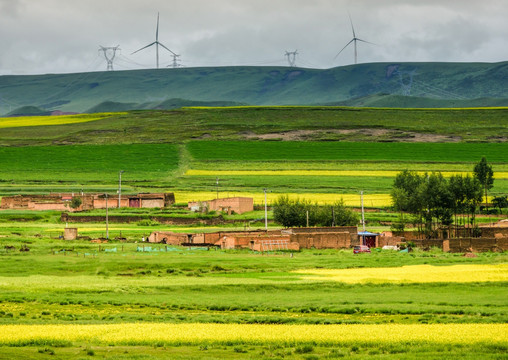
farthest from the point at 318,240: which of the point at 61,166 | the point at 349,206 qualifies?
the point at 61,166

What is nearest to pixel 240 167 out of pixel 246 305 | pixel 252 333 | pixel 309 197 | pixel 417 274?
pixel 309 197

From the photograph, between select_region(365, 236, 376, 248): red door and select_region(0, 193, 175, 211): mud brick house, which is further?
select_region(0, 193, 175, 211): mud brick house

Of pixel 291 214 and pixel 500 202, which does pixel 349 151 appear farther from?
pixel 291 214

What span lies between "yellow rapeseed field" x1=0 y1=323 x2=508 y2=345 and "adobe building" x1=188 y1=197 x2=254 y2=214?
3114 inches

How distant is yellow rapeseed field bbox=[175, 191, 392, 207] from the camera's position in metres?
122

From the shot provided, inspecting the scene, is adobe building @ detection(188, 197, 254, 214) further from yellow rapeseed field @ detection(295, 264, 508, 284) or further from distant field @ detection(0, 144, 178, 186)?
yellow rapeseed field @ detection(295, 264, 508, 284)

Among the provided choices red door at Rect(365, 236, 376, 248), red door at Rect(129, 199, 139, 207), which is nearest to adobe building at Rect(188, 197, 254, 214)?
red door at Rect(129, 199, 139, 207)

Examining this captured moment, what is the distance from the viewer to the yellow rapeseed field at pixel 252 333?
32.7 m

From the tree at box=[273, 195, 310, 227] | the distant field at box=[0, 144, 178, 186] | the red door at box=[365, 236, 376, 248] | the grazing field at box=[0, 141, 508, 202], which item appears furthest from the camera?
the distant field at box=[0, 144, 178, 186]

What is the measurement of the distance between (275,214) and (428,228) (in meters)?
17.7

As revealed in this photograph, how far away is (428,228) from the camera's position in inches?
3802

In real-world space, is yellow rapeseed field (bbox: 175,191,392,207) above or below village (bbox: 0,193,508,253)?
above

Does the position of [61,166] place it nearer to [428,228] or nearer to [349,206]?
[349,206]

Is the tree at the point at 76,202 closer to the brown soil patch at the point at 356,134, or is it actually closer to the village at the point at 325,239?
the village at the point at 325,239
